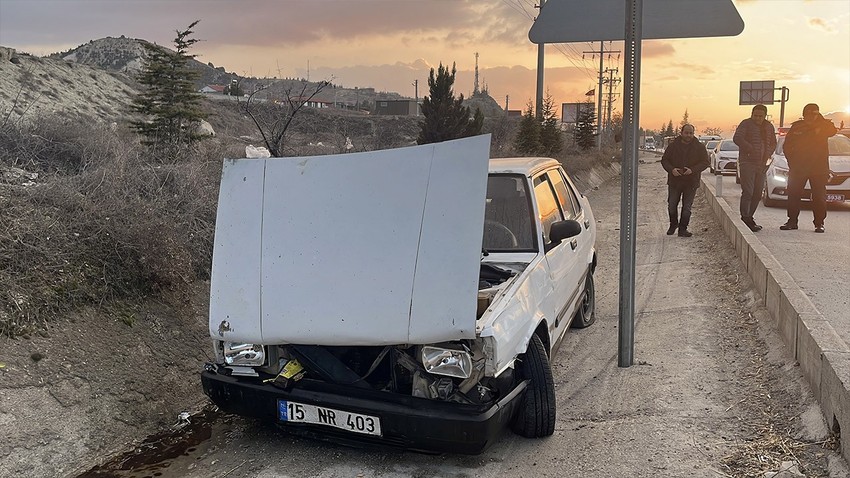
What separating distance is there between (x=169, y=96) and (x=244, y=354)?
12.8 m

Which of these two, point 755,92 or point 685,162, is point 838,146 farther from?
point 755,92

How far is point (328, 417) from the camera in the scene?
356 cm

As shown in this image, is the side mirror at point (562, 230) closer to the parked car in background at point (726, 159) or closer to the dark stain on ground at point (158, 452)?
the dark stain on ground at point (158, 452)

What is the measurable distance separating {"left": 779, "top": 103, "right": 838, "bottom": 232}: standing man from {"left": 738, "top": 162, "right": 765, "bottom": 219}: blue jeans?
66 cm

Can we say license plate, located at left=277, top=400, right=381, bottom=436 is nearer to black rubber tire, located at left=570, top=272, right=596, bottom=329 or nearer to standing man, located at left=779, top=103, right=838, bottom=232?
black rubber tire, located at left=570, top=272, right=596, bottom=329

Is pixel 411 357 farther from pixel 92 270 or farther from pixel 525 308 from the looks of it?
pixel 92 270

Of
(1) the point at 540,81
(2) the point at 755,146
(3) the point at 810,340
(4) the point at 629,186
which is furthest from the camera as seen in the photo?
(1) the point at 540,81

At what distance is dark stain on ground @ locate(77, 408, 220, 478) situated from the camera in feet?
12.5

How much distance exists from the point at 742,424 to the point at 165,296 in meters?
4.74

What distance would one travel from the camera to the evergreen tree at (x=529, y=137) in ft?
93.3

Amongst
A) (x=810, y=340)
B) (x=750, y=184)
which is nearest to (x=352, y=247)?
(x=810, y=340)

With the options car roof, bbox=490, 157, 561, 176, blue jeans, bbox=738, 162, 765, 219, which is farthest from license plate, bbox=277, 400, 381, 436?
blue jeans, bbox=738, 162, 765, 219

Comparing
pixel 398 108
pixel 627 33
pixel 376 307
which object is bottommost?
pixel 376 307

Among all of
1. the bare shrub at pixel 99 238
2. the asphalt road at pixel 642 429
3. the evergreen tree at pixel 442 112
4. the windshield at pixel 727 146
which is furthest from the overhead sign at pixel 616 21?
the windshield at pixel 727 146
